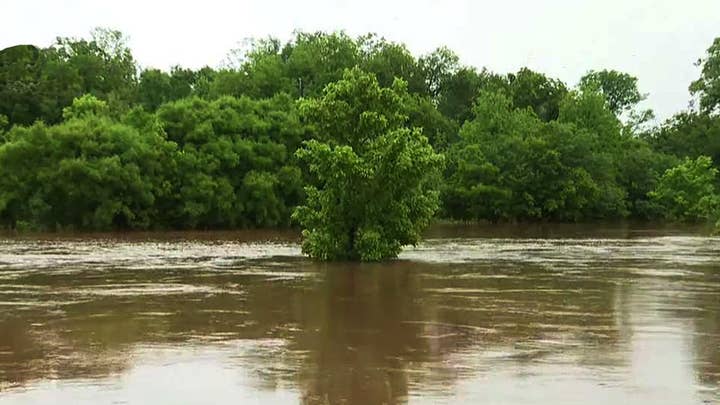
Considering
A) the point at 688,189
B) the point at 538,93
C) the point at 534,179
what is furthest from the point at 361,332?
the point at 538,93

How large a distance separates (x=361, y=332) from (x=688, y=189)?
5718 centimetres

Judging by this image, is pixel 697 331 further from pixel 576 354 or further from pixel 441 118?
pixel 441 118

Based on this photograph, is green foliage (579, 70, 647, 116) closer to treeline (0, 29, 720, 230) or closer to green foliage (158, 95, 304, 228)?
treeline (0, 29, 720, 230)

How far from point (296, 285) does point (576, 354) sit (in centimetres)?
1054

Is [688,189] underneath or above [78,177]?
underneath

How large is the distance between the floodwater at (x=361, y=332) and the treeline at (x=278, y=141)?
876 cm

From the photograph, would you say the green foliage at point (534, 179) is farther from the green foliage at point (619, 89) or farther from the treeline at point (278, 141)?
the green foliage at point (619, 89)

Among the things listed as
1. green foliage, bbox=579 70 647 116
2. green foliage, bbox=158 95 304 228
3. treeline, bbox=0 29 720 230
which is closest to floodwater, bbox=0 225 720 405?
treeline, bbox=0 29 720 230

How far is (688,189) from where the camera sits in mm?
66500

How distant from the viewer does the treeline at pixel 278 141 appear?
51.4 meters

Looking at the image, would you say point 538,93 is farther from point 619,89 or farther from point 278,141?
point 278,141

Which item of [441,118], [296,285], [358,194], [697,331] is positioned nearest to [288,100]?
[441,118]

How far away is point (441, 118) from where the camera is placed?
75.9 metres

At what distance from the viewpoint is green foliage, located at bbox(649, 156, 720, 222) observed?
6600 cm
